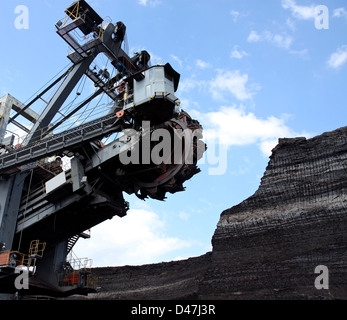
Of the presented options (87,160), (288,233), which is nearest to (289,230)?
(288,233)

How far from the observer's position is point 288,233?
21781 mm

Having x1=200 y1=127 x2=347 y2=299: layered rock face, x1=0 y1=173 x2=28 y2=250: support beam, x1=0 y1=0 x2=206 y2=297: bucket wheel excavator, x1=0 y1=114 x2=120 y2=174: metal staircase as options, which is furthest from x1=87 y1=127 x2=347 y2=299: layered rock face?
x1=0 y1=114 x2=120 y2=174: metal staircase

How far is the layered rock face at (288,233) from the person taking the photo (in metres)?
19.8

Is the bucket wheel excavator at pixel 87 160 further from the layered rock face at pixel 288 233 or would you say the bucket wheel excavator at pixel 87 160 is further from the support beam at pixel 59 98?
the layered rock face at pixel 288 233

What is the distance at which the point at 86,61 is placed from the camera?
56.5 feet

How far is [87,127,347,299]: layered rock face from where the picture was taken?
19.8m

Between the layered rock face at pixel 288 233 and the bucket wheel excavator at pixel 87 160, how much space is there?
28.7 feet

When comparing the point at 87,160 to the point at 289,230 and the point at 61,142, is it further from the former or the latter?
the point at 289,230

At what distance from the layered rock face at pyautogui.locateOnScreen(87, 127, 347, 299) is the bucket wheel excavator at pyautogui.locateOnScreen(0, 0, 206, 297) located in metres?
8.75

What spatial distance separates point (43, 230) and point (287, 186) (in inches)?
551

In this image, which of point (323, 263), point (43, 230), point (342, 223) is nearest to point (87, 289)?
point (43, 230)

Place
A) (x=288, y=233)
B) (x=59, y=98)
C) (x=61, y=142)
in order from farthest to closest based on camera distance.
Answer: (x=288, y=233) → (x=59, y=98) → (x=61, y=142)

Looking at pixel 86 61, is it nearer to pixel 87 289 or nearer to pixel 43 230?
pixel 43 230

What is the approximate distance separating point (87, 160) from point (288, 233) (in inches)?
488
